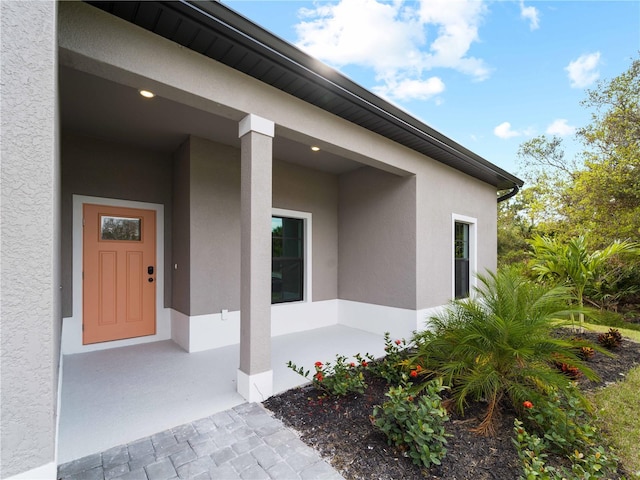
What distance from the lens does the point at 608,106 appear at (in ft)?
26.9

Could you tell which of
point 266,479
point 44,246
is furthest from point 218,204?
point 266,479

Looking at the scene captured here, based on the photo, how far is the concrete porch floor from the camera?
2.57 meters

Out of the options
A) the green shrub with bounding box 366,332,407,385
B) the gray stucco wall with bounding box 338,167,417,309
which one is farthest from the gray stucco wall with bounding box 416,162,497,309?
the green shrub with bounding box 366,332,407,385

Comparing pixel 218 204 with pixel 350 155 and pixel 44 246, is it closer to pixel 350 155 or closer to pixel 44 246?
pixel 350 155

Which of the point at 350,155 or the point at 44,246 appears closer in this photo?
the point at 44,246

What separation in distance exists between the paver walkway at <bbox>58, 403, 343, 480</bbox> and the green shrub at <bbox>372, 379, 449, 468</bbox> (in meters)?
0.54

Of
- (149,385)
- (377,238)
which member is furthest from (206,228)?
(377,238)

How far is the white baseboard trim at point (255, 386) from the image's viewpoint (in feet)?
10.0

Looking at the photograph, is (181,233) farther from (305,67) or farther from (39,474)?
(39,474)

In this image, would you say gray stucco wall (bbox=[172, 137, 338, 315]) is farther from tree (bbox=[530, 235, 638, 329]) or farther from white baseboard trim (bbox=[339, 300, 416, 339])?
tree (bbox=[530, 235, 638, 329])

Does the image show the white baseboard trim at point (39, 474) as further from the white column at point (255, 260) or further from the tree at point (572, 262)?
the tree at point (572, 262)

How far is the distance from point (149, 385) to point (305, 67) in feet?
12.7

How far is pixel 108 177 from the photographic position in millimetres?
4684

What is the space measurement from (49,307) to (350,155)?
11.8 feet
